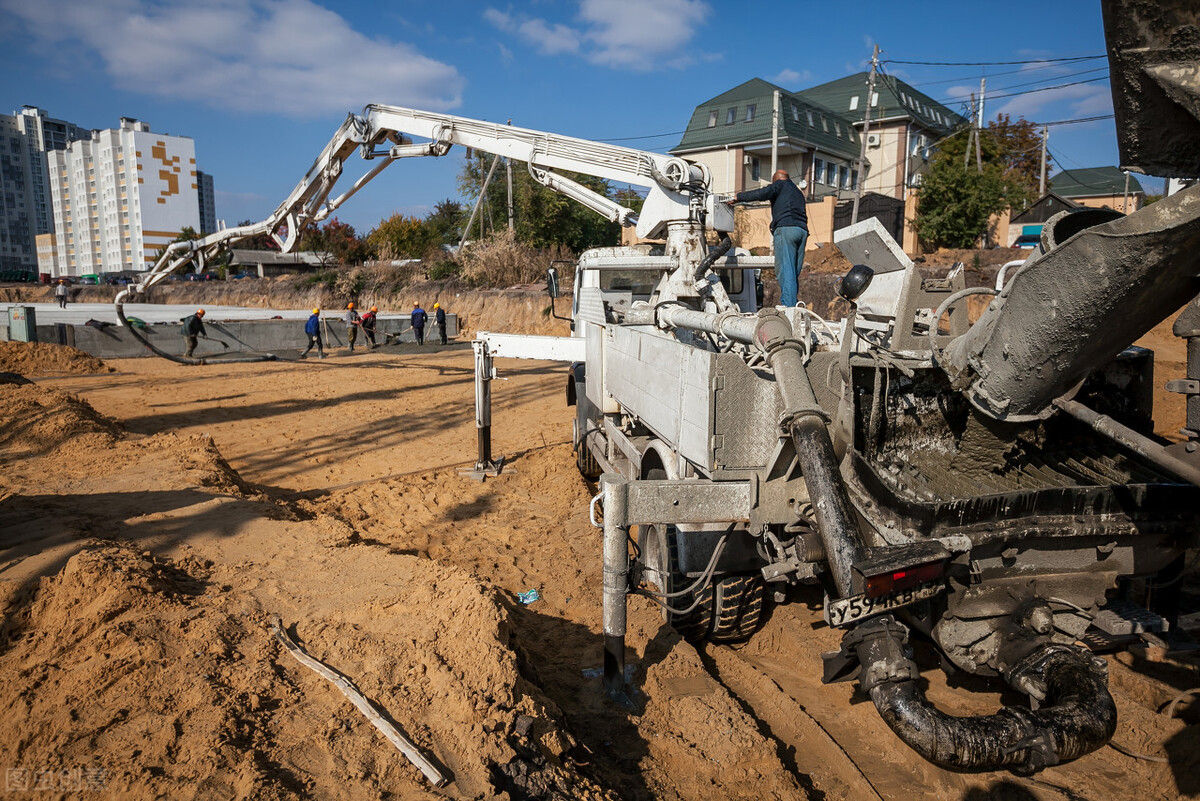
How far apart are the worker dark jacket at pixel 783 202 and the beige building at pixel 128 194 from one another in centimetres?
8325

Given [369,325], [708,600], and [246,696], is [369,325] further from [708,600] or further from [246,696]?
[246,696]

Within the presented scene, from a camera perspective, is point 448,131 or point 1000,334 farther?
point 448,131

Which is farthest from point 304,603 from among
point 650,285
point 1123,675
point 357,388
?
point 357,388

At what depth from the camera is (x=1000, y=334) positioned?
2615mm

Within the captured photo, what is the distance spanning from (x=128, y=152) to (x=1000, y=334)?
94899 millimetres

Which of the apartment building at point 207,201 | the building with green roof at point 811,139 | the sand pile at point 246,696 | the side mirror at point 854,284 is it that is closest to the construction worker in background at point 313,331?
the sand pile at point 246,696

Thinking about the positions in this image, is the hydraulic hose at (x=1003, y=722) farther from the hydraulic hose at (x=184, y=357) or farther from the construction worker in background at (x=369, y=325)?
the construction worker in background at (x=369, y=325)

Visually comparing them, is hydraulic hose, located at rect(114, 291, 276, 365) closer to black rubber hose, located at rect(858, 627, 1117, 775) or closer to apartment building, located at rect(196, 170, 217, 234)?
black rubber hose, located at rect(858, 627, 1117, 775)

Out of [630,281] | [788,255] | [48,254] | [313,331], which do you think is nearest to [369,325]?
[313,331]

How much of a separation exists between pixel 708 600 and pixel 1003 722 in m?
1.79

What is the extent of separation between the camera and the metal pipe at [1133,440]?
2941 millimetres

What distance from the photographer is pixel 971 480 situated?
345cm

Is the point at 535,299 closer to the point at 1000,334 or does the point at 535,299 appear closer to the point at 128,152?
the point at 1000,334

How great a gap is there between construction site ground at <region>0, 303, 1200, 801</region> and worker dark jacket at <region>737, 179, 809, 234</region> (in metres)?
3.60
